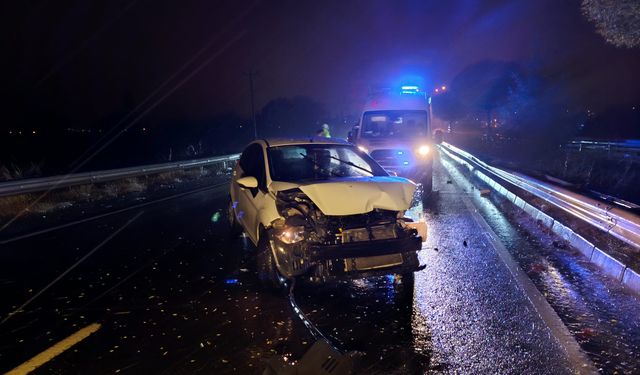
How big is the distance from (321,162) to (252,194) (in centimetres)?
129

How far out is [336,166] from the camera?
6559 millimetres

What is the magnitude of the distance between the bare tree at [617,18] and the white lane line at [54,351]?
12.5 m

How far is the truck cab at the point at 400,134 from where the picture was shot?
12.0m

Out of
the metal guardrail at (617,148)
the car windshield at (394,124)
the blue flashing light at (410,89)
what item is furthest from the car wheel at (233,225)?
the metal guardrail at (617,148)

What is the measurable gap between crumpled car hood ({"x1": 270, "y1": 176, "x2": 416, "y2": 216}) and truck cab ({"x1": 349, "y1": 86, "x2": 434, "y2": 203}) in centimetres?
676

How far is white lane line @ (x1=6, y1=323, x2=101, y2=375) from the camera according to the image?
3.36 metres

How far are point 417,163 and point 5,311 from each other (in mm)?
9851

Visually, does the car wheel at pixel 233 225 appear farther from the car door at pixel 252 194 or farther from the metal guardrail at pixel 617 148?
the metal guardrail at pixel 617 148

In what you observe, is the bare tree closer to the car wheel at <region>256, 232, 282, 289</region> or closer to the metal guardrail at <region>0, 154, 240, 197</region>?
the car wheel at <region>256, 232, 282, 289</region>

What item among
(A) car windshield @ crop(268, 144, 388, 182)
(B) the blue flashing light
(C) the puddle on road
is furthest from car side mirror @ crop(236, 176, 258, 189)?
(B) the blue flashing light

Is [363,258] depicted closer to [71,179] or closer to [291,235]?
[291,235]

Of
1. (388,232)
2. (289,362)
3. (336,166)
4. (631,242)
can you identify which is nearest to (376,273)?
(388,232)

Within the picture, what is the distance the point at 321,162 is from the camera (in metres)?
6.52

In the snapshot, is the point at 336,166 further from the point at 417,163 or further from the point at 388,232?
the point at 417,163
